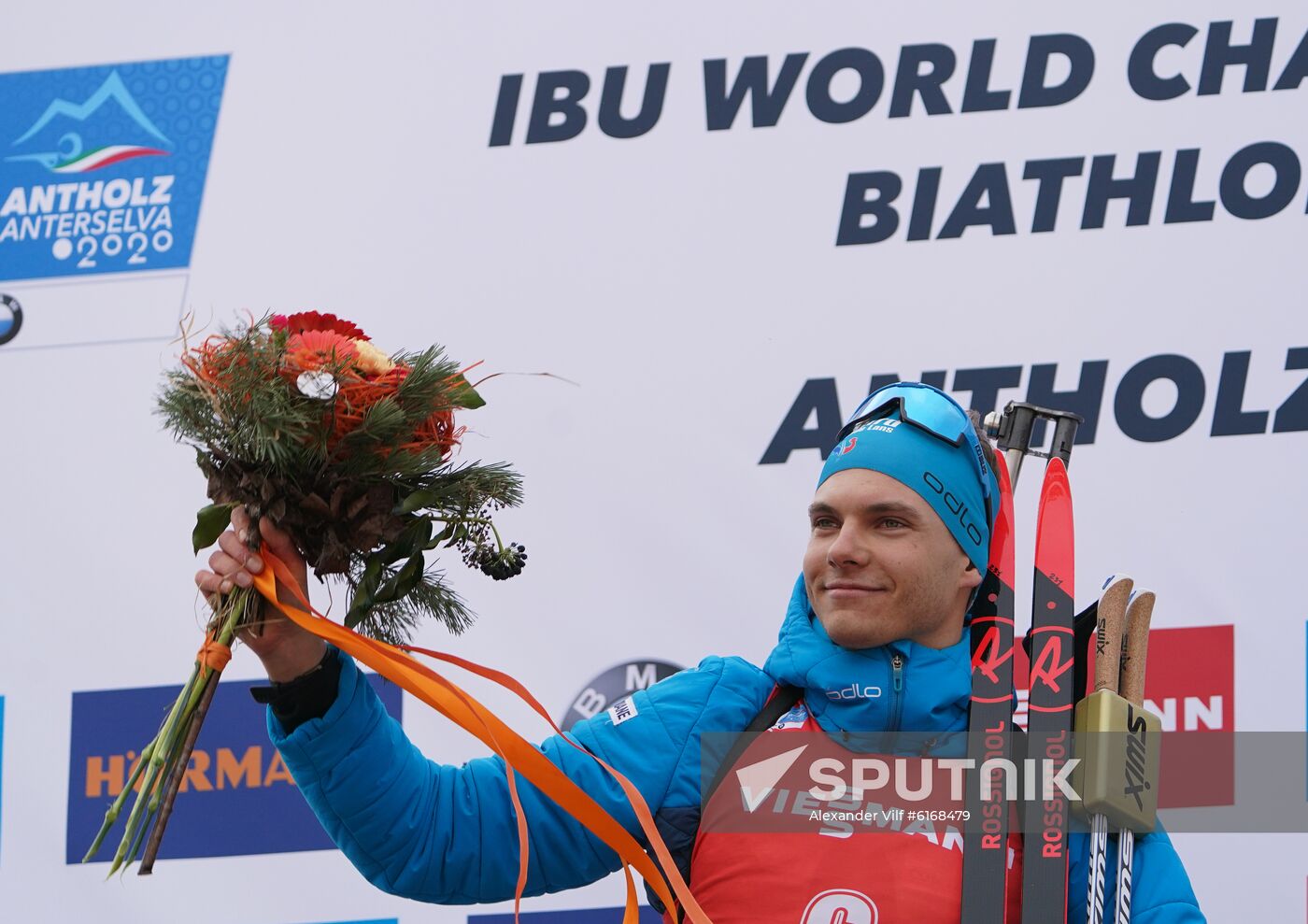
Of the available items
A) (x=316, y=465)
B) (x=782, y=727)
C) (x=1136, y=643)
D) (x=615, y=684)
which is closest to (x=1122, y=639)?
(x=1136, y=643)

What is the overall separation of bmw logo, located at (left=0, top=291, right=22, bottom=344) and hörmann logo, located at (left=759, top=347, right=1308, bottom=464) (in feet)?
5.01

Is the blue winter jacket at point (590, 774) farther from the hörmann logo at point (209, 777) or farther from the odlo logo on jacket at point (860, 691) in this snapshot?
the hörmann logo at point (209, 777)

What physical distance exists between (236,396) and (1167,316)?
5.70 feet

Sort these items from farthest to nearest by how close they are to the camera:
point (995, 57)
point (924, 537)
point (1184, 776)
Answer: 1. point (995, 57)
2. point (1184, 776)
3. point (924, 537)

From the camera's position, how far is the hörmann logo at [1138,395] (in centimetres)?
275

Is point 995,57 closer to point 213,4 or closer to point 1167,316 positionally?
point 1167,316

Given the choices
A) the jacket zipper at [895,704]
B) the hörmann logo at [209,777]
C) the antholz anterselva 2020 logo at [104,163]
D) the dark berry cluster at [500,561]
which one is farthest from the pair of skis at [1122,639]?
the antholz anterselva 2020 logo at [104,163]

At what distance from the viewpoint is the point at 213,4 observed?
3.19 meters

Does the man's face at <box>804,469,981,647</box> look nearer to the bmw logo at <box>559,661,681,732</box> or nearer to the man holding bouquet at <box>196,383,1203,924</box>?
the man holding bouquet at <box>196,383,1203,924</box>

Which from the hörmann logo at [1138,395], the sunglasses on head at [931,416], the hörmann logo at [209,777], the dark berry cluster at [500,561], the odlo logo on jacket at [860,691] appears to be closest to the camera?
the dark berry cluster at [500,561]

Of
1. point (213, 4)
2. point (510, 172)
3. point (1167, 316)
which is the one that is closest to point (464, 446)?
point (510, 172)

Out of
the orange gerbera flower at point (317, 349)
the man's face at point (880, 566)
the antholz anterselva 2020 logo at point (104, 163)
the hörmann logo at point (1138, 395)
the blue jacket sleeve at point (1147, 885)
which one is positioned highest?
the antholz anterselva 2020 logo at point (104, 163)

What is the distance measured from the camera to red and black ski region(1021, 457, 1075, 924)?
1989 millimetres

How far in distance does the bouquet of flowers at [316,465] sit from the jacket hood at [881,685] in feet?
1.47
